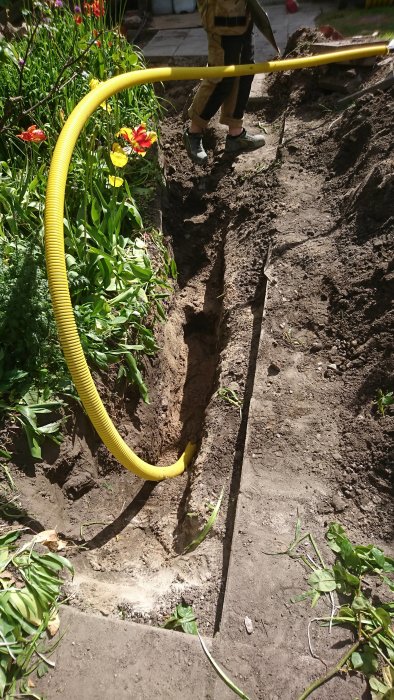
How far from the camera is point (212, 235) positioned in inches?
150

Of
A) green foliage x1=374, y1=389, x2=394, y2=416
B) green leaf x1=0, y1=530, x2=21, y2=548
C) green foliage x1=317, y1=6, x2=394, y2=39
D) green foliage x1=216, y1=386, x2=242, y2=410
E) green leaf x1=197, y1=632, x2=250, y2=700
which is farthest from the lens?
green foliage x1=317, y1=6, x2=394, y2=39

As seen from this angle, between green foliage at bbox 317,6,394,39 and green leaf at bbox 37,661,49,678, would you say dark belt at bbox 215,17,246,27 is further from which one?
green leaf at bbox 37,661,49,678

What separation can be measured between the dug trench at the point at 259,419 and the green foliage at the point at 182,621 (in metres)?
0.03

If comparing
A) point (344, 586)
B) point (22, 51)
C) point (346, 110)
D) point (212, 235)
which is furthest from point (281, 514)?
point (22, 51)

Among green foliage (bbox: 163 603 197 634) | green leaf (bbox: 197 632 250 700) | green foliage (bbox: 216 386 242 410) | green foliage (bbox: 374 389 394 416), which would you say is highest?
green foliage (bbox: 374 389 394 416)

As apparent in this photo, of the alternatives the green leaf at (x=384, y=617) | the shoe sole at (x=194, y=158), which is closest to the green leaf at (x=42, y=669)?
the green leaf at (x=384, y=617)

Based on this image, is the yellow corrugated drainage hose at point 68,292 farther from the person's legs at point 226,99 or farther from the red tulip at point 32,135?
the person's legs at point 226,99

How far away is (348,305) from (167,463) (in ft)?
4.12

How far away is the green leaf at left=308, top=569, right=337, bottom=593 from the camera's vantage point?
179 centimetres

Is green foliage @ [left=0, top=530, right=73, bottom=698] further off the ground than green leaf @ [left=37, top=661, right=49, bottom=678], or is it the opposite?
green foliage @ [left=0, top=530, right=73, bottom=698]

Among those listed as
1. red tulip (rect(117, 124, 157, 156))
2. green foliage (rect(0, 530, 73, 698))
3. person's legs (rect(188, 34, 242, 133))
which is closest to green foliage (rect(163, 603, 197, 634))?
green foliage (rect(0, 530, 73, 698))

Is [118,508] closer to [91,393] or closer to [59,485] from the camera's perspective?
[59,485]

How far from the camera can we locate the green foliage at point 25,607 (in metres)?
1.64

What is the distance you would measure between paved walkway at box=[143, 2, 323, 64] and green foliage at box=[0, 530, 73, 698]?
5.16 m
